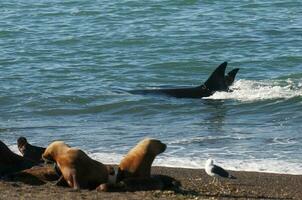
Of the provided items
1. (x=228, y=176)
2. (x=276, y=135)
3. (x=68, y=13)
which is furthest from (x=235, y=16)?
(x=228, y=176)

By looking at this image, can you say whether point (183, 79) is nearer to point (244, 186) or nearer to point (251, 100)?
point (251, 100)

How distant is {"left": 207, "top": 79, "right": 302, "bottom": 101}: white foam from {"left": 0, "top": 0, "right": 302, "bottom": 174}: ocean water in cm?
2

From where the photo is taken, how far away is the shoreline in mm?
9450

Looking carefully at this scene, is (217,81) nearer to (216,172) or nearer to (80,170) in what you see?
(216,172)

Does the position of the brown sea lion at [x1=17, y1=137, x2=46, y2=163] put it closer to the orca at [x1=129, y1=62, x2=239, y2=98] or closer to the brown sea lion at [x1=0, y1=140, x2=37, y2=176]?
the brown sea lion at [x1=0, y1=140, x2=37, y2=176]

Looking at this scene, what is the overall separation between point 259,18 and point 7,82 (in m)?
11.9

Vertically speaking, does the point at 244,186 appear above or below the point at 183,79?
above

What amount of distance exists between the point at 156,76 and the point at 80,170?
40.5 ft

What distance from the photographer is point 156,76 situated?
73.2 feet

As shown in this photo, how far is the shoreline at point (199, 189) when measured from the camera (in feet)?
31.0

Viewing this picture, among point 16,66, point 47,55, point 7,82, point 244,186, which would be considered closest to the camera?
point 244,186

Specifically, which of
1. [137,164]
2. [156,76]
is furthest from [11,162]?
[156,76]

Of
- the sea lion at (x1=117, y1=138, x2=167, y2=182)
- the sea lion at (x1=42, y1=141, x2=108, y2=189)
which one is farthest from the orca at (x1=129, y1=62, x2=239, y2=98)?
the sea lion at (x1=42, y1=141, x2=108, y2=189)

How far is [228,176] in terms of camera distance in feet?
35.9
